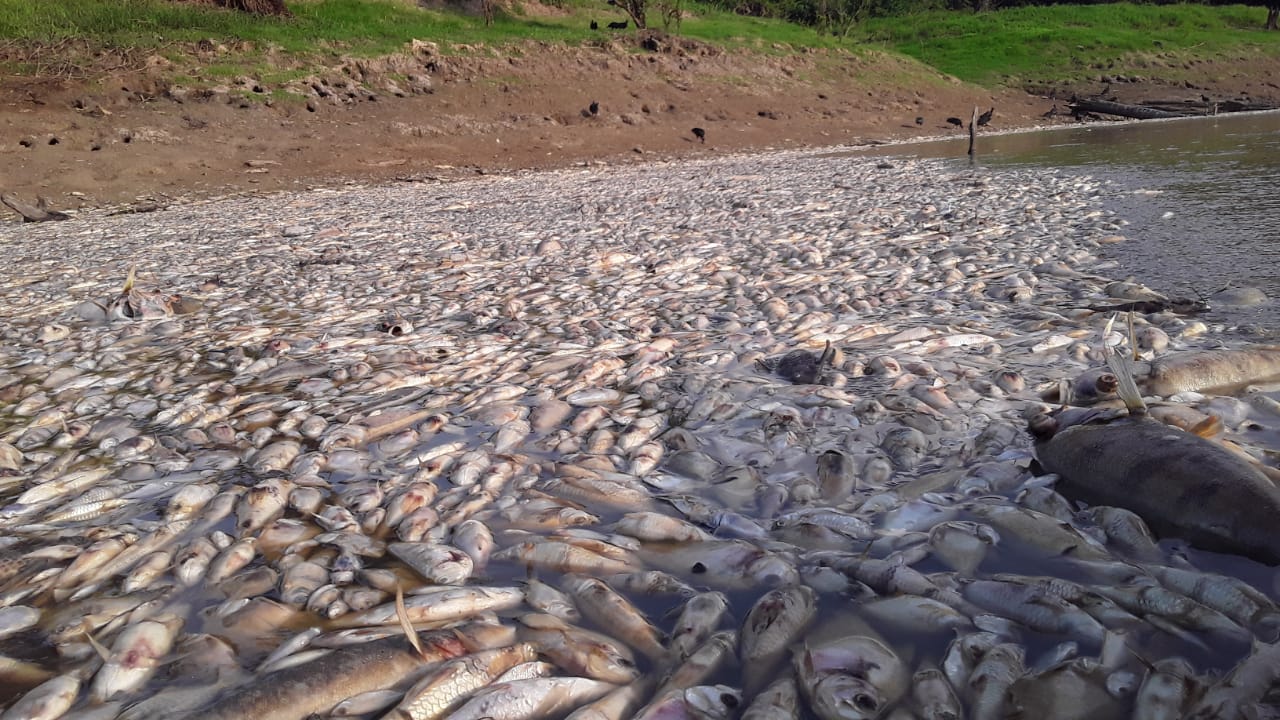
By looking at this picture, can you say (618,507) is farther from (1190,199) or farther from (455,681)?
(1190,199)

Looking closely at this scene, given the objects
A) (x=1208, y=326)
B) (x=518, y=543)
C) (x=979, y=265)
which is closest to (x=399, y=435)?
(x=518, y=543)

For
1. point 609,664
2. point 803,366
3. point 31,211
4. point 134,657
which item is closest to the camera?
point 609,664

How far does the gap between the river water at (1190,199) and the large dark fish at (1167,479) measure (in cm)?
249

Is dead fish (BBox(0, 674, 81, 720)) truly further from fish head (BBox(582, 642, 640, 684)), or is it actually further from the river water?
the river water

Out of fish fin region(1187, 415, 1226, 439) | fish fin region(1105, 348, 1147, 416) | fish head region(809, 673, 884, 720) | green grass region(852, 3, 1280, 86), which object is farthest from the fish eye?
green grass region(852, 3, 1280, 86)

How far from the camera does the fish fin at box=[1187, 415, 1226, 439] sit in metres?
2.80

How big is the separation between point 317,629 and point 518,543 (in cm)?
71

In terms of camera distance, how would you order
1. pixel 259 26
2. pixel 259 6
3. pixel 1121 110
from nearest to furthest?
pixel 259 26 → pixel 259 6 → pixel 1121 110

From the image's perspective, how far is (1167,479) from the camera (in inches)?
96.1

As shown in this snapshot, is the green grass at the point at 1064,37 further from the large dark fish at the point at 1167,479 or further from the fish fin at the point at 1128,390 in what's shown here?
the large dark fish at the point at 1167,479

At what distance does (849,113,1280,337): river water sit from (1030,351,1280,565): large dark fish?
2490mm

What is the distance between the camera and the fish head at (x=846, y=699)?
70.6 inches

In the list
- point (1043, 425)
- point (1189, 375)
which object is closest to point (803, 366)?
point (1043, 425)

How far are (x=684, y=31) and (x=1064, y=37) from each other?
87.8 feet
